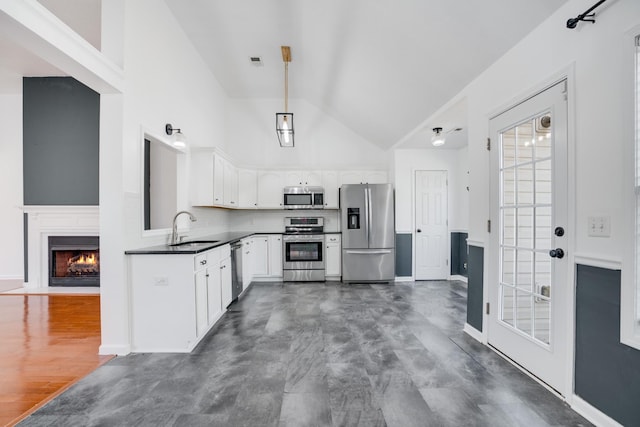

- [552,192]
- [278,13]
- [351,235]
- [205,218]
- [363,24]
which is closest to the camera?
[552,192]

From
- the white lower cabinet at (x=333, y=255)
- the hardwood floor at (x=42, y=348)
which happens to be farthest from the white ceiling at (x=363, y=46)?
the hardwood floor at (x=42, y=348)

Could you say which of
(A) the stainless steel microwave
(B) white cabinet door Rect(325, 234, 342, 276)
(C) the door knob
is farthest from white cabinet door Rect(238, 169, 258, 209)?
(C) the door knob

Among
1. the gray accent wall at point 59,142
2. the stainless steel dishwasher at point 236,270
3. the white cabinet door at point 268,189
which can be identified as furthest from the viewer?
the white cabinet door at point 268,189

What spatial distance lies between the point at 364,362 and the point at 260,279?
347cm

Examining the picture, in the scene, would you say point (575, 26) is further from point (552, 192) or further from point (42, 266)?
point (42, 266)

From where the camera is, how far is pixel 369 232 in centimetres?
525

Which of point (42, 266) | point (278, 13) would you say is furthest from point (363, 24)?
point (42, 266)

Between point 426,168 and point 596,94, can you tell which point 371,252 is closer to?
point 426,168

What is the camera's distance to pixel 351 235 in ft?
17.3

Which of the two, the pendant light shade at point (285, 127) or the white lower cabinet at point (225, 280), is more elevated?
the pendant light shade at point (285, 127)

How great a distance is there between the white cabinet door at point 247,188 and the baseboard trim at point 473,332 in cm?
403

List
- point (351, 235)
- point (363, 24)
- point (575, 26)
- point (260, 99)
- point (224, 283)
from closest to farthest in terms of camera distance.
Result: point (575, 26)
point (363, 24)
point (224, 283)
point (351, 235)
point (260, 99)

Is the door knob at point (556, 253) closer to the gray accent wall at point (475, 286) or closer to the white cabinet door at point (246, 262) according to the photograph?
the gray accent wall at point (475, 286)

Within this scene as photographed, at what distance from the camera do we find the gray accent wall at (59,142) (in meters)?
4.53
